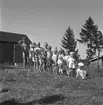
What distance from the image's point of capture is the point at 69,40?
53.9 m

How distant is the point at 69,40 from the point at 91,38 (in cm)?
806

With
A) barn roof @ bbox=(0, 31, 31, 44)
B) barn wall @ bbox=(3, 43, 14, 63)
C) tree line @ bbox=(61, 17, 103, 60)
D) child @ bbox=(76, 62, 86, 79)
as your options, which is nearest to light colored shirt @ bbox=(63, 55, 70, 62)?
child @ bbox=(76, 62, 86, 79)

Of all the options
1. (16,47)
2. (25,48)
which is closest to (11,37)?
(16,47)

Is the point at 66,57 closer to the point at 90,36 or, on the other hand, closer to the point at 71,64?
the point at 71,64

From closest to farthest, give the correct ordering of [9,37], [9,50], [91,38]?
[9,50]
[9,37]
[91,38]

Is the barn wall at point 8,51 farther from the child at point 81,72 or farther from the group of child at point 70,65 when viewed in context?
the child at point 81,72

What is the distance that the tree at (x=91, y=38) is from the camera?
46.0 meters

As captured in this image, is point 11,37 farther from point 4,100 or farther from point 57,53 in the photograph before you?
point 4,100

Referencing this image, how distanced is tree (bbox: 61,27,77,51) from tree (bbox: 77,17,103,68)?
12.7ft

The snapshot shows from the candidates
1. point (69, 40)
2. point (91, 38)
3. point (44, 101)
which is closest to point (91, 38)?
point (91, 38)

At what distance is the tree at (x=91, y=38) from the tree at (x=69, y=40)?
12.7 ft

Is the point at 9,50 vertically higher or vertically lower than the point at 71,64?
higher

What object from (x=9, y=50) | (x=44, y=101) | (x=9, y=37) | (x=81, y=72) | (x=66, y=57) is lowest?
(x=44, y=101)

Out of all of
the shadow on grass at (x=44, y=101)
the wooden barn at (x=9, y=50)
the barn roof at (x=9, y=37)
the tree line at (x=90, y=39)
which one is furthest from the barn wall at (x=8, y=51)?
the shadow on grass at (x=44, y=101)
